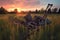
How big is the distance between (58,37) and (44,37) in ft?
0.27

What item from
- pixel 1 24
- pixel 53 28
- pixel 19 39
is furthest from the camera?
pixel 1 24

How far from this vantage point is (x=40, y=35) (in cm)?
110

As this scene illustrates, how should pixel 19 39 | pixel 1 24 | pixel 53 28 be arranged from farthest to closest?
pixel 1 24
pixel 53 28
pixel 19 39

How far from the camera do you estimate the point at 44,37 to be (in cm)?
109

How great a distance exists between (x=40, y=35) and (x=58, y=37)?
11 cm

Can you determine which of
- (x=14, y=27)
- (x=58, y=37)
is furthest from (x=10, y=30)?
(x=58, y=37)

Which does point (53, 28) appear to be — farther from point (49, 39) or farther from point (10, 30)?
point (10, 30)

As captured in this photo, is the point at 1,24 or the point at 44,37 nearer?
the point at 44,37

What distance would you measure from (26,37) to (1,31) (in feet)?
0.61

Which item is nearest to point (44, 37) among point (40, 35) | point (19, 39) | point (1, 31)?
point (40, 35)

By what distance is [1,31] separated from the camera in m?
1.22

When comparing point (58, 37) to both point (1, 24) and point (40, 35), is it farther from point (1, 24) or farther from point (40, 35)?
point (1, 24)

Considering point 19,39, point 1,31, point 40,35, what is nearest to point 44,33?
point 40,35

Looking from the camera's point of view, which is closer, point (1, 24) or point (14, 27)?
point (14, 27)
